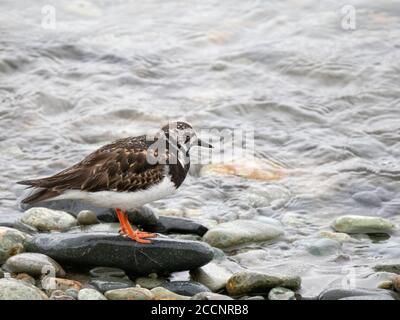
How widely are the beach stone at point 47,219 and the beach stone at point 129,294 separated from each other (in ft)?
5.50

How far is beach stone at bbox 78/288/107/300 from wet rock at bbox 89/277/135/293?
9.4 inches

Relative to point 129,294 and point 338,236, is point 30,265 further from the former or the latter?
point 338,236

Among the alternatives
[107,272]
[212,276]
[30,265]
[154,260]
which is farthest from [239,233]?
[30,265]

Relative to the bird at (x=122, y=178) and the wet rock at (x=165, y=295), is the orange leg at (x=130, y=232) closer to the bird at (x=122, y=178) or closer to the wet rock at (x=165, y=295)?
the bird at (x=122, y=178)

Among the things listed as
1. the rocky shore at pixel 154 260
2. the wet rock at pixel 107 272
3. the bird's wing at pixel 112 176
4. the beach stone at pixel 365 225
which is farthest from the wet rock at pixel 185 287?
the beach stone at pixel 365 225

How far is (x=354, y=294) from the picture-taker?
19.7ft

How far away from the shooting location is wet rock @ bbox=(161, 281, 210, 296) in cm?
625

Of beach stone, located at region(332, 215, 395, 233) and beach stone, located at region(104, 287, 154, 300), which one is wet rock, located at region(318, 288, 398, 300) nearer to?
beach stone, located at region(104, 287, 154, 300)

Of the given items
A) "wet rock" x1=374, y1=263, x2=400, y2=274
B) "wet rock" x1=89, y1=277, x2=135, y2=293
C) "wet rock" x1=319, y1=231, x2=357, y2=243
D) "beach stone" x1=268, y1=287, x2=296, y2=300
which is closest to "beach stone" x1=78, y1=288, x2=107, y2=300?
"wet rock" x1=89, y1=277, x2=135, y2=293

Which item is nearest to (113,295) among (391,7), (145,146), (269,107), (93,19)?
(145,146)

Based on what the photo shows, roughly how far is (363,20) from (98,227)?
826 cm

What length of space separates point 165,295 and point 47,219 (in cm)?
202

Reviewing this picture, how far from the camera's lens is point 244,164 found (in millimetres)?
9633

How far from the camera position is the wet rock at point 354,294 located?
596 centimetres
